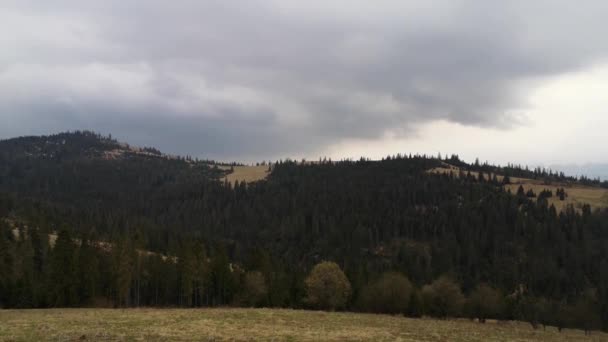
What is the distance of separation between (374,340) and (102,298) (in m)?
65.5

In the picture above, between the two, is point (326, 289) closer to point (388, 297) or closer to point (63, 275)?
point (388, 297)

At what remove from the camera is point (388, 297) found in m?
86.8

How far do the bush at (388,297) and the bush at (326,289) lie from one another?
4.84 m

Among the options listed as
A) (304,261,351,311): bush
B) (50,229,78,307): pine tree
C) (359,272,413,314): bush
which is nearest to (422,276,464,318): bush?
(359,272,413,314): bush

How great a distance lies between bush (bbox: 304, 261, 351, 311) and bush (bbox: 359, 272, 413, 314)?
484 cm

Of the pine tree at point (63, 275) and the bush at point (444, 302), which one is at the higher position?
the pine tree at point (63, 275)

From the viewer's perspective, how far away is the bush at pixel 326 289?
84688 millimetres

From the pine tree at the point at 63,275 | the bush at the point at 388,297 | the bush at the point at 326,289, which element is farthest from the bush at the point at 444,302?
the pine tree at the point at 63,275

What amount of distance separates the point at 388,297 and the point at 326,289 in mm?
11991

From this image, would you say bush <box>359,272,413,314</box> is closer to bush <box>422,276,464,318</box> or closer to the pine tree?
bush <box>422,276,464,318</box>

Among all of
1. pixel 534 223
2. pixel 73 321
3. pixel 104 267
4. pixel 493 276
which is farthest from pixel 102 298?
pixel 534 223

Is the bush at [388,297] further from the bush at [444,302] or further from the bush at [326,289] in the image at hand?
the bush at [326,289]

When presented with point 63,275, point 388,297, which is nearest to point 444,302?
point 388,297

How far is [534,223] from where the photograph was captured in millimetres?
199250
